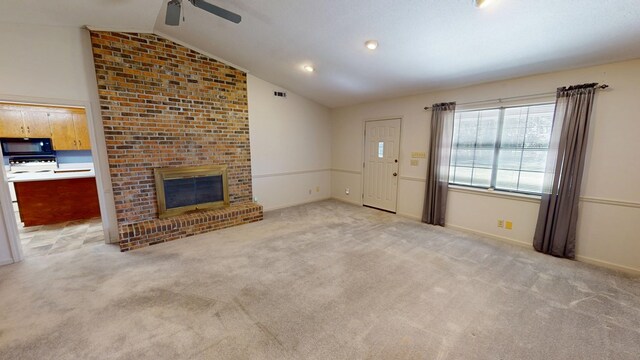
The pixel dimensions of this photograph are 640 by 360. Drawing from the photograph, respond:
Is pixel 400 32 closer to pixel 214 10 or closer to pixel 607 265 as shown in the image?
pixel 214 10

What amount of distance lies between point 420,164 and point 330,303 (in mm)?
3191

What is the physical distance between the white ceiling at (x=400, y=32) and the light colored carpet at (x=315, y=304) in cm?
238

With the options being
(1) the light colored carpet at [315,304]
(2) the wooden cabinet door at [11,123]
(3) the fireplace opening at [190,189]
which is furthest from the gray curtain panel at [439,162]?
(2) the wooden cabinet door at [11,123]

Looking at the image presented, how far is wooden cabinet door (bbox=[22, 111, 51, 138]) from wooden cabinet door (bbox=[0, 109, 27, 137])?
0.06 meters

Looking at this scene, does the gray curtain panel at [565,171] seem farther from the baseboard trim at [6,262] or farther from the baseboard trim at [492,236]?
the baseboard trim at [6,262]

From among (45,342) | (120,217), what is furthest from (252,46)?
(45,342)

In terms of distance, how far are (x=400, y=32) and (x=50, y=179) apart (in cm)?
570

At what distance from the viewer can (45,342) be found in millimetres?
1754

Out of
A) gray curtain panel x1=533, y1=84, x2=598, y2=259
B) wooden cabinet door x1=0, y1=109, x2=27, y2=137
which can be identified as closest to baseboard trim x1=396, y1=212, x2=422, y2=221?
gray curtain panel x1=533, y1=84, x2=598, y2=259

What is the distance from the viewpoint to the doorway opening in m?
3.65

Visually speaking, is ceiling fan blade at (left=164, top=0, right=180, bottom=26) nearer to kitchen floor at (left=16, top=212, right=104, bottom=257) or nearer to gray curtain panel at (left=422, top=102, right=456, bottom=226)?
kitchen floor at (left=16, top=212, right=104, bottom=257)

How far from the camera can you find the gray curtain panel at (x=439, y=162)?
3.95 meters

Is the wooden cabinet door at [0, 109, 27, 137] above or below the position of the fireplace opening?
above

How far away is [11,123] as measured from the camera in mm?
4738
